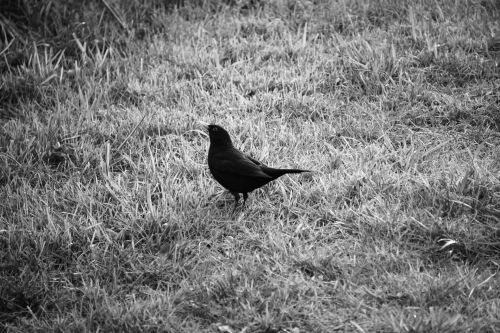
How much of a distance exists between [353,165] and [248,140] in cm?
87

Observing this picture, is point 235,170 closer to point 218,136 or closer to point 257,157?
point 218,136

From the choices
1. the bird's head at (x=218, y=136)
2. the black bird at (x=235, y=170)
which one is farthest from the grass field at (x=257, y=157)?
the bird's head at (x=218, y=136)

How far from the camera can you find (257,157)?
13.7ft

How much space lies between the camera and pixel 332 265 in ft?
10.3

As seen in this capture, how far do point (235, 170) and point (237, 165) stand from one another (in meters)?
0.04

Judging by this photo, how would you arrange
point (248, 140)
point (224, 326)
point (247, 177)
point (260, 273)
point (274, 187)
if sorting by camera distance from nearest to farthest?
point (224, 326) < point (260, 273) < point (247, 177) < point (274, 187) < point (248, 140)

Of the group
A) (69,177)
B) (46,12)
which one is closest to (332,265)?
(69,177)

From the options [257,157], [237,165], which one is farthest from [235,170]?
[257,157]

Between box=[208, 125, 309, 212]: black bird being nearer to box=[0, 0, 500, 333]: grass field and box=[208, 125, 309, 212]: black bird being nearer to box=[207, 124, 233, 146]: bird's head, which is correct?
box=[207, 124, 233, 146]: bird's head

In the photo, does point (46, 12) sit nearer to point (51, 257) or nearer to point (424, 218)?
point (51, 257)

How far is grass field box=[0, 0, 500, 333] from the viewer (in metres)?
2.94

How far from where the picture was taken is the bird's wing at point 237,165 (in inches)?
141

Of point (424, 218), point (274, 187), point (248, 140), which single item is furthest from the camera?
point (248, 140)

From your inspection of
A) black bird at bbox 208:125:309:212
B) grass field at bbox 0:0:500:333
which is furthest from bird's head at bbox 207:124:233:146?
grass field at bbox 0:0:500:333
